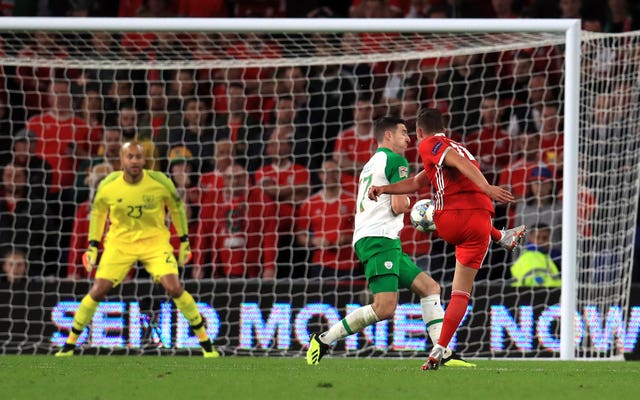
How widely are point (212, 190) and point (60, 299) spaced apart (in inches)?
65.9

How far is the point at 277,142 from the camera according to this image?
10562 mm

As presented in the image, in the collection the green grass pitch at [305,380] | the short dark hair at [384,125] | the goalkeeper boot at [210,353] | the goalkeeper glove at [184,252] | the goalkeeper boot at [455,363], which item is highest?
the short dark hair at [384,125]

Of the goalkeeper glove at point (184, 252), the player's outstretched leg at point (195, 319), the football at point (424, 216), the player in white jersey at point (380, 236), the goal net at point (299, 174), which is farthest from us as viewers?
the goal net at point (299, 174)

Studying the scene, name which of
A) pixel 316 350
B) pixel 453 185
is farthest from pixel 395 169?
pixel 316 350

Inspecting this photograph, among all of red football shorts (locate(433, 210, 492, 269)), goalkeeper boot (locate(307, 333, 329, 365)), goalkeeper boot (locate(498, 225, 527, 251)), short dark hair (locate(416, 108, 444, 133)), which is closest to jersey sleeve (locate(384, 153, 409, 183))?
short dark hair (locate(416, 108, 444, 133))

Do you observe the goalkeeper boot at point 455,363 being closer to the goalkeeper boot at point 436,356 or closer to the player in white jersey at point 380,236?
the player in white jersey at point 380,236

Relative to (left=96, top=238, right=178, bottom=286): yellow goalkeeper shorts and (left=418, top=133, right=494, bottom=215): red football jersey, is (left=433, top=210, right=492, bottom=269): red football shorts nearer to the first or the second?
(left=418, top=133, right=494, bottom=215): red football jersey

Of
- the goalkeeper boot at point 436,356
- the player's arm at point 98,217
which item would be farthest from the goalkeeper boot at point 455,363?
the player's arm at point 98,217

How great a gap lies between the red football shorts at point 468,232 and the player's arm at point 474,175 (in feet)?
1.00

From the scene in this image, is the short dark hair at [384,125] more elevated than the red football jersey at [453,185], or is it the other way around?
the short dark hair at [384,125]

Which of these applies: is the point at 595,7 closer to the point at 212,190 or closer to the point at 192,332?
the point at 212,190

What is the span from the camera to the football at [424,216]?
23.3 ft

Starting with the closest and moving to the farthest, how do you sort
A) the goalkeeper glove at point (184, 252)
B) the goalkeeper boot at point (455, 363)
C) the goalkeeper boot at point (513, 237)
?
the goalkeeper boot at point (513, 237) → the goalkeeper boot at point (455, 363) → the goalkeeper glove at point (184, 252)

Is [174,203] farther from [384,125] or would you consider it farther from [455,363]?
[455,363]
